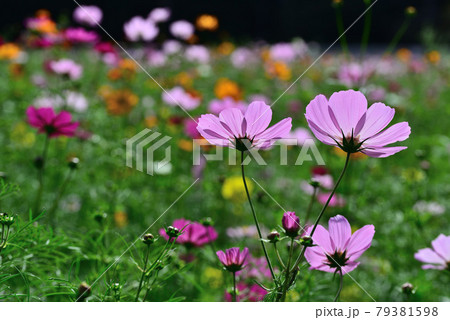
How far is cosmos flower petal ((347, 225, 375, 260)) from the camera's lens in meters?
0.40

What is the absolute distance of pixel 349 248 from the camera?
1.36 ft

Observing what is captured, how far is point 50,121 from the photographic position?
0.78m

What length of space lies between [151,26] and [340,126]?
40.2 inches

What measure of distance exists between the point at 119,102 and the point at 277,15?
200 inches

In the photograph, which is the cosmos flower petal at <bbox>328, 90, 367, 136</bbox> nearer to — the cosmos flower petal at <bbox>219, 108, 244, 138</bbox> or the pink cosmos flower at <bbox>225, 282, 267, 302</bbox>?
the cosmos flower petal at <bbox>219, 108, 244, 138</bbox>

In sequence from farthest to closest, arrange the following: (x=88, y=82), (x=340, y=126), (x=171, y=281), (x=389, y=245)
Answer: (x=88, y=82)
(x=389, y=245)
(x=171, y=281)
(x=340, y=126)

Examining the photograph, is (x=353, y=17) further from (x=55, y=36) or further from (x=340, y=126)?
(x=340, y=126)

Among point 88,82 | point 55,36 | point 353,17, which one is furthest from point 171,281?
point 353,17

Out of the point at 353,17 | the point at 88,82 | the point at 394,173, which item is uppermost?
the point at 353,17

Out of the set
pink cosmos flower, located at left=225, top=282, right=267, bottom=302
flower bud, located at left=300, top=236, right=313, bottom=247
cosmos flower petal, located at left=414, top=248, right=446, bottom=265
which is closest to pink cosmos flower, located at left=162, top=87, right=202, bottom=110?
pink cosmos flower, located at left=225, top=282, right=267, bottom=302

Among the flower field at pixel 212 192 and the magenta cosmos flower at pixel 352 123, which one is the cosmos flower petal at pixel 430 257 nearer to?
the flower field at pixel 212 192

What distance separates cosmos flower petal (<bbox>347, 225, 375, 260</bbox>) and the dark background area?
163 inches

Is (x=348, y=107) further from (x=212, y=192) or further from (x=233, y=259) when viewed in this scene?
(x=212, y=192)

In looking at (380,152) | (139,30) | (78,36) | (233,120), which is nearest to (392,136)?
(380,152)
